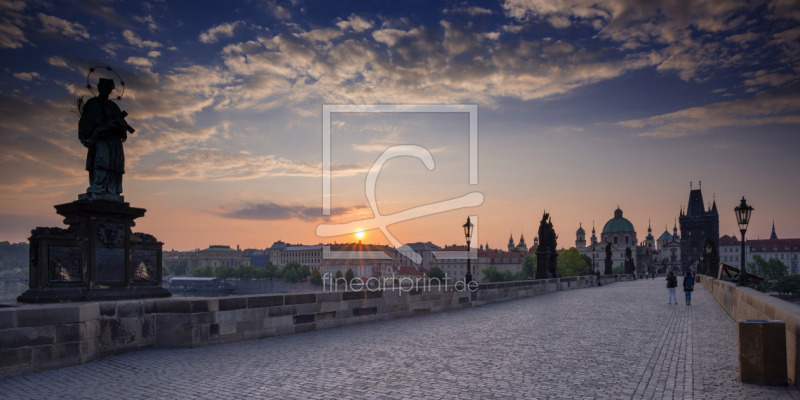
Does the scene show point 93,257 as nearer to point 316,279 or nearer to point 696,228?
point 316,279

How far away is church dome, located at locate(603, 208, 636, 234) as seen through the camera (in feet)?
618

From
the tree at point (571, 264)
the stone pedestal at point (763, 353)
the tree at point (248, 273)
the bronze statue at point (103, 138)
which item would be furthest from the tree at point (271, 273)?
the stone pedestal at point (763, 353)

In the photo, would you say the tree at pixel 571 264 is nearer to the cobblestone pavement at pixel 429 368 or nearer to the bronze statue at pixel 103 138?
the cobblestone pavement at pixel 429 368

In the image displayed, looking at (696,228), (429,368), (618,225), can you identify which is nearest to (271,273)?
(618,225)

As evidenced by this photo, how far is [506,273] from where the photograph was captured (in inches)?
6668

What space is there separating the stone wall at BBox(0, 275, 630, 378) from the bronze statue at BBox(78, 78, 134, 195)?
2888mm

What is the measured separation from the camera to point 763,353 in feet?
22.0

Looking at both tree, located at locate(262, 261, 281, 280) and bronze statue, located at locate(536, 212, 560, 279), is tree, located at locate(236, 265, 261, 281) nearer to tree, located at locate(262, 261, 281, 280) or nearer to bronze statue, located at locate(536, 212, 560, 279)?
tree, located at locate(262, 261, 281, 280)

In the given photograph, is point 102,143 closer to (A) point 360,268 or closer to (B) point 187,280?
(B) point 187,280

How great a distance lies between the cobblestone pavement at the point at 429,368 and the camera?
20.8ft

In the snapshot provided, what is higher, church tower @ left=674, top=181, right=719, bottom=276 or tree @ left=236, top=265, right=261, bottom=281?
church tower @ left=674, top=181, right=719, bottom=276

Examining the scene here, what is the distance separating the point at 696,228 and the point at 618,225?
29611 millimetres

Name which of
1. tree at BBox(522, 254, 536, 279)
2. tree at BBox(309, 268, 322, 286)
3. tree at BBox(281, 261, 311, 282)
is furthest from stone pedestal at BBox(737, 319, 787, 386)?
tree at BBox(281, 261, 311, 282)

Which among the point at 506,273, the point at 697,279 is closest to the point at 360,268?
the point at 506,273
